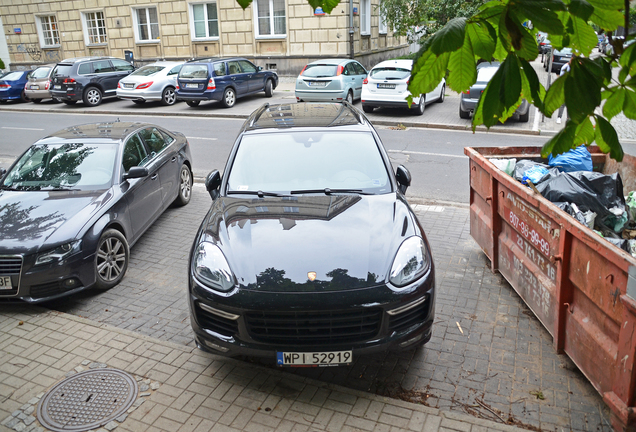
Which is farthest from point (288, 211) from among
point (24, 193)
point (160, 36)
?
point (160, 36)

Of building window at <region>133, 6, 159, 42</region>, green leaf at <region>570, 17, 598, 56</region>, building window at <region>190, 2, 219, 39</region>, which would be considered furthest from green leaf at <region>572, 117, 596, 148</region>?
building window at <region>133, 6, 159, 42</region>

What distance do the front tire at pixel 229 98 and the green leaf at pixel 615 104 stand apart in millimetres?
18618

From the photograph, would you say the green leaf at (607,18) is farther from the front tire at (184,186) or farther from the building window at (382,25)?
the building window at (382,25)

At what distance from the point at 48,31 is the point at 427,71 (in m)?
37.9

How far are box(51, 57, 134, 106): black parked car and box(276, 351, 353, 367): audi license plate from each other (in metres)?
20.9

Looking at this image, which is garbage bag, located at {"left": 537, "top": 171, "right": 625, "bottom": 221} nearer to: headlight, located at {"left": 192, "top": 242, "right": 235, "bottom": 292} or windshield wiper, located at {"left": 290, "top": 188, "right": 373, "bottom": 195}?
windshield wiper, located at {"left": 290, "top": 188, "right": 373, "bottom": 195}

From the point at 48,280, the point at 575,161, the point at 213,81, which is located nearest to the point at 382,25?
the point at 213,81

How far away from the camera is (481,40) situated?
6.52 feet

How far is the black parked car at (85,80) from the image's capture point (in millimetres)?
21438

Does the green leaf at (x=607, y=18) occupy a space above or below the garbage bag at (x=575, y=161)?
above

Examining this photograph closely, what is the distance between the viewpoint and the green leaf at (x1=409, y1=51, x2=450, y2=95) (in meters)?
1.95

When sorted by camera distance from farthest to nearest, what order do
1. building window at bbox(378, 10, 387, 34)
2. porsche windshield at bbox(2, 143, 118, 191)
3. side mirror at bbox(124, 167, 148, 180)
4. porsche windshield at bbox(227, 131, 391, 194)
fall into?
building window at bbox(378, 10, 387, 34) < side mirror at bbox(124, 167, 148, 180) < porsche windshield at bbox(2, 143, 118, 191) < porsche windshield at bbox(227, 131, 391, 194)

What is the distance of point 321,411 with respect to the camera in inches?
152

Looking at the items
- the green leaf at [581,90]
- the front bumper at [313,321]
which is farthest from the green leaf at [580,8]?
the front bumper at [313,321]
